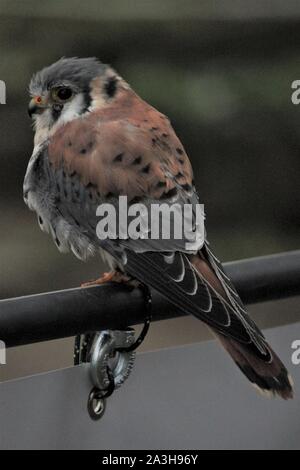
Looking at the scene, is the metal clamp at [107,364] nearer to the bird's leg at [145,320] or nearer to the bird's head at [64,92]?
the bird's leg at [145,320]

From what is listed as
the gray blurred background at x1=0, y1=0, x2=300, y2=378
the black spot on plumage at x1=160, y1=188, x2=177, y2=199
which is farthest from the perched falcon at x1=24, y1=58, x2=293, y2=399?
the gray blurred background at x1=0, y1=0, x2=300, y2=378

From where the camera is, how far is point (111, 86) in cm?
280

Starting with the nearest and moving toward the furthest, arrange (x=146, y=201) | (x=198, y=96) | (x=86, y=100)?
(x=146, y=201) → (x=86, y=100) → (x=198, y=96)

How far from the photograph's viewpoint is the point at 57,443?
1.82 meters

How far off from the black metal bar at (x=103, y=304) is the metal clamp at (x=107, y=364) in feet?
0.10

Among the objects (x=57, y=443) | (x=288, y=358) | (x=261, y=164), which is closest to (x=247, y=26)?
(x=261, y=164)

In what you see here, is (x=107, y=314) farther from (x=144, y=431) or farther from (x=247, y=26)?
(x=247, y=26)

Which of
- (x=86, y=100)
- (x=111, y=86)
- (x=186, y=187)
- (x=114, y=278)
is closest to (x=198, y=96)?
(x=111, y=86)

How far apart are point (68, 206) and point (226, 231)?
2.43m

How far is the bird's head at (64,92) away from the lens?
272cm

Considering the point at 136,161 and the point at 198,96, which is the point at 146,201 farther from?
the point at 198,96

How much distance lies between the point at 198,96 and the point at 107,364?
8.65ft

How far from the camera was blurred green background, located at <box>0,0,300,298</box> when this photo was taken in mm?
4426

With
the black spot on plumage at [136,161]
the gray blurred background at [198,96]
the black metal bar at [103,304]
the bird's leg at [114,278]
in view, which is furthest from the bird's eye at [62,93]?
the gray blurred background at [198,96]
